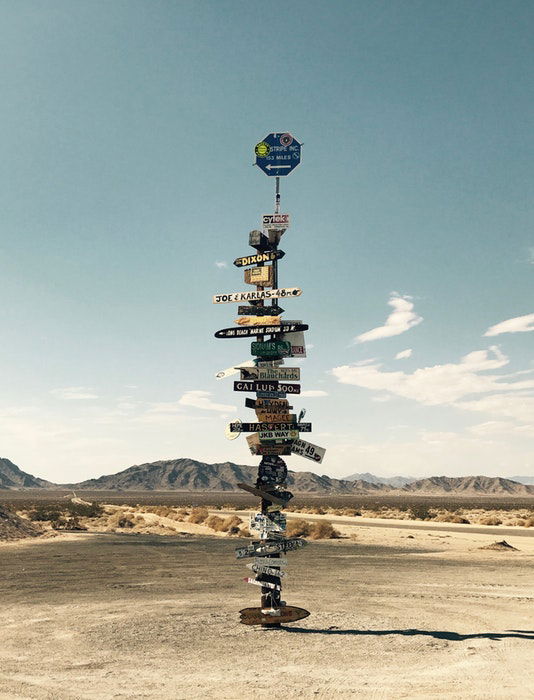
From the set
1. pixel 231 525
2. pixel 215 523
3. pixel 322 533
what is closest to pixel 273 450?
pixel 322 533

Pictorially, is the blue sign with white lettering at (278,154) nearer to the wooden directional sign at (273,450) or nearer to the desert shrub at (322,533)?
the wooden directional sign at (273,450)

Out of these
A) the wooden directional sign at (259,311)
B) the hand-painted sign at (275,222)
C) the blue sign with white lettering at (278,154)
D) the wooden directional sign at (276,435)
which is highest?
the blue sign with white lettering at (278,154)

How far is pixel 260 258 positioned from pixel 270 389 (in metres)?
2.94

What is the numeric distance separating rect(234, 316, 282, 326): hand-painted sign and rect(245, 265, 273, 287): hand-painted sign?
781 mm

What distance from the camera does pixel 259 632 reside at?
12.1 meters

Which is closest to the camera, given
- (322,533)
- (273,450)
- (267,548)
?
(267,548)

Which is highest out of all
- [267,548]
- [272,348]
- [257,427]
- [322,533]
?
[272,348]

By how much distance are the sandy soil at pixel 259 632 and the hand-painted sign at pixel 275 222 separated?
841 centimetres

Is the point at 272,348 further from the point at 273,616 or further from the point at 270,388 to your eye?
the point at 273,616

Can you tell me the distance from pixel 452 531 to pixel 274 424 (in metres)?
33.7

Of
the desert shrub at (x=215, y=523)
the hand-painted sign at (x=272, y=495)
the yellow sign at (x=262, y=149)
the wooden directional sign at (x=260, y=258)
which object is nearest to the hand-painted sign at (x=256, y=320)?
the wooden directional sign at (x=260, y=258)

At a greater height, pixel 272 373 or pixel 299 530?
pixel 272 373

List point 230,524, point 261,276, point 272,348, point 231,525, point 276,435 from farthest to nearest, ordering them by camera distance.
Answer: point 230,524
point 231,525
point 261,276
point 272,348
point 276,435

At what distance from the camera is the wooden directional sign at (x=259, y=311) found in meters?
13.2
